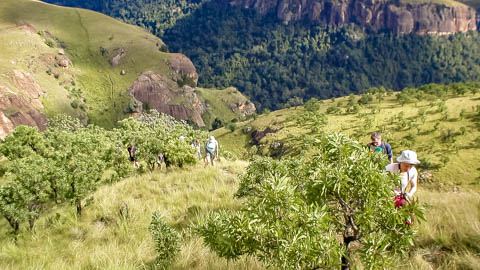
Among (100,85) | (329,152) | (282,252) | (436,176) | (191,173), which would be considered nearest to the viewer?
(282,252)

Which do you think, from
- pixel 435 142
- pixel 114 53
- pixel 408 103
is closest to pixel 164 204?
pixel 435 142

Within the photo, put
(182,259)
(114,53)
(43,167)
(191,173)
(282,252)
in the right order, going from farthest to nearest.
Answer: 1. (114,53)
2. (191,173)
3. (43,167)
4. (182,259)
5. (282,252)

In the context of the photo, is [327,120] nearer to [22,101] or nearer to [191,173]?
[191,173]

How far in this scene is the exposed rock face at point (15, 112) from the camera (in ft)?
277

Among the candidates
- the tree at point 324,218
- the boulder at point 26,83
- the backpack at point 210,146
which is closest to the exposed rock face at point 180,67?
the boulder at point 26,83

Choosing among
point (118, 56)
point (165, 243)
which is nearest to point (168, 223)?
point (165, 243)

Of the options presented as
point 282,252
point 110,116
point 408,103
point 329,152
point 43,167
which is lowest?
point 110,116

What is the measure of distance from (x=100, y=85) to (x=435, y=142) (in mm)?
145725

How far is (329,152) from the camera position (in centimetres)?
257

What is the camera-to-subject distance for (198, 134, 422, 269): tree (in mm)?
2197

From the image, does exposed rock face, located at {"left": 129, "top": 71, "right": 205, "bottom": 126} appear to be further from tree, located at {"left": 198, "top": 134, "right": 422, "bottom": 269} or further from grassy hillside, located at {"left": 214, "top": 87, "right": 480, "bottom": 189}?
tree, located at {"left": 198, "top": 134, "right": 422, "bottom": 269}

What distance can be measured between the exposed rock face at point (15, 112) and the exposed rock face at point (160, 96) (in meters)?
48.4

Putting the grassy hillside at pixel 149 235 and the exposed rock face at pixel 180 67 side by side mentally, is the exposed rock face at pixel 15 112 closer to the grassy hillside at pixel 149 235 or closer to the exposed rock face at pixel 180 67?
the exposed rock face at pixel 180 67

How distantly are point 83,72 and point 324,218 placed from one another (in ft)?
559
